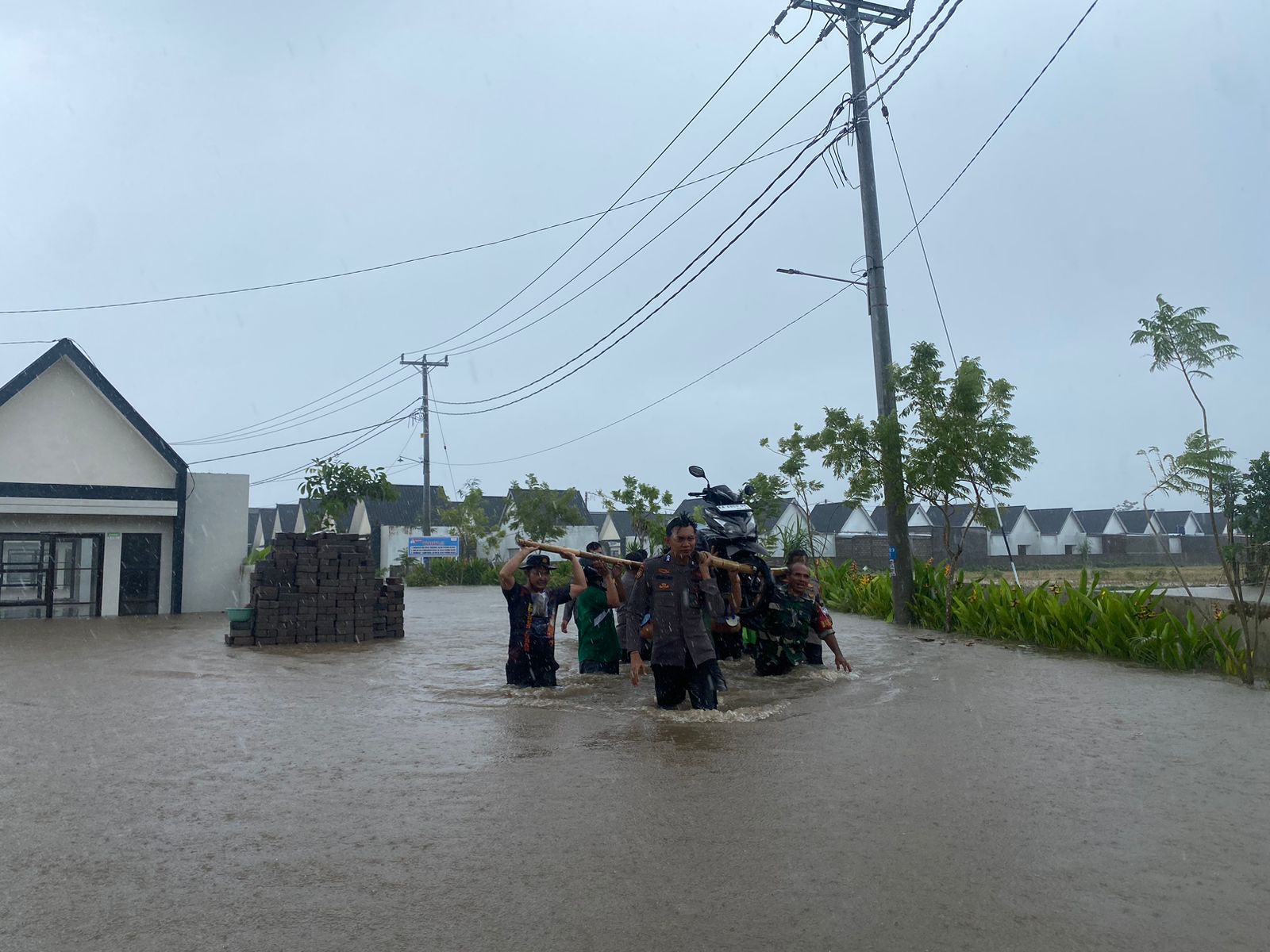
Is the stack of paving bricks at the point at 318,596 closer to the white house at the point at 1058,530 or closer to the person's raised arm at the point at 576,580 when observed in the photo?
the person's raised arm at the point at 576,580

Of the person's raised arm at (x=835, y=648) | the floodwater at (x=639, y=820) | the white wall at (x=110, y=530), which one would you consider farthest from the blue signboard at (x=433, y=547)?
the person's raised arm at (x=835, y=648)

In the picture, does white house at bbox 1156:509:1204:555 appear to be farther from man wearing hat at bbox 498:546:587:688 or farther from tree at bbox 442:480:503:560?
man wearing hat at bbox 498:546:587:688

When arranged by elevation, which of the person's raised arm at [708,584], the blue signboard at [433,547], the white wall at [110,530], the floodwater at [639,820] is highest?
the blue signboard at [433,547]

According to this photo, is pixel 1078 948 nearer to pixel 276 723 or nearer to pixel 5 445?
pixel 276 723

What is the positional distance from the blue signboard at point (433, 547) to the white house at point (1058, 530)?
4470cm

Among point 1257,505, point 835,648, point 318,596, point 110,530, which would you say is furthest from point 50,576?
point 1257,505

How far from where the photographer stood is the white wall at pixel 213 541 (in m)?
23.1

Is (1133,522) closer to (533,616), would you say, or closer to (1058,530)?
(1058,530)

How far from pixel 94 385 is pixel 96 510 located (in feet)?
8.88

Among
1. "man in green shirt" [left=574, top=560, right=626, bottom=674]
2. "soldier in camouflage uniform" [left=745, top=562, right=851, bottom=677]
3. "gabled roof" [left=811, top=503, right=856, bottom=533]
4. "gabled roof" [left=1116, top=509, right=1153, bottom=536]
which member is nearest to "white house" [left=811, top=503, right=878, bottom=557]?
"gabled roof" [left=811, top=503, right=856, bottom=533]

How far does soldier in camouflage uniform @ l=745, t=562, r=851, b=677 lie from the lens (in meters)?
10.6

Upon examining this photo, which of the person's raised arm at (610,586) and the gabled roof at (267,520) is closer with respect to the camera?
the person's raised arm at (610,586)

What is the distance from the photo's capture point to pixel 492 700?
31.4ft

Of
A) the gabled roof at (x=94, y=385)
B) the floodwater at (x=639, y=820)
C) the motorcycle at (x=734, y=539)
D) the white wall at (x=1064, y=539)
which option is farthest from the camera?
the white wall at (x=1064, y=539)
